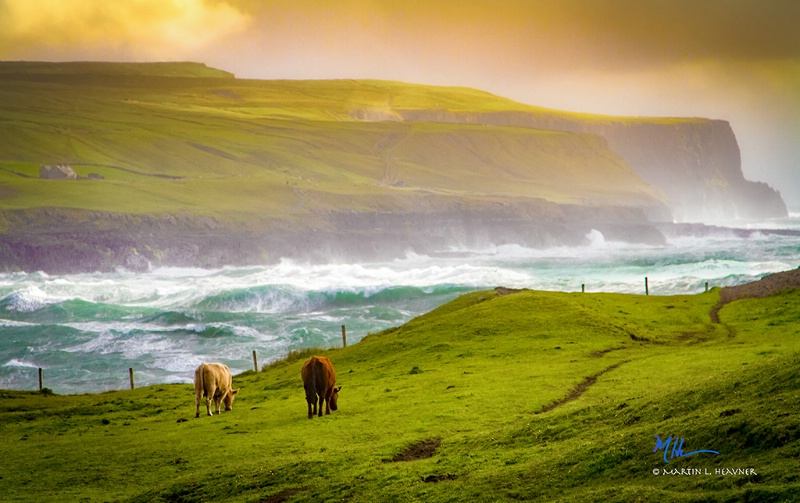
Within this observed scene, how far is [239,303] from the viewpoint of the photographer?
9269cm

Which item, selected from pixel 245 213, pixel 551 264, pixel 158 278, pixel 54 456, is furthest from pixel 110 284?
pixel 54 456

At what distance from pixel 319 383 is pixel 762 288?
30654mm

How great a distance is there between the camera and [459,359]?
3416 cm

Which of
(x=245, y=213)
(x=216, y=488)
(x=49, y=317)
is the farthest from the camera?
(x=245, y=213)

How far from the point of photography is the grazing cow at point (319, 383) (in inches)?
961

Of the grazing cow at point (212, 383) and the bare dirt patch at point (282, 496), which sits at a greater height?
the grazing cow at point (212, 383)

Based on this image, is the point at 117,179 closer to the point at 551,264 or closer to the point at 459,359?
the point at 551,264

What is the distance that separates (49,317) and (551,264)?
262ft

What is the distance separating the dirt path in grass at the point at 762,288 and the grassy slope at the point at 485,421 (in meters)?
1.65

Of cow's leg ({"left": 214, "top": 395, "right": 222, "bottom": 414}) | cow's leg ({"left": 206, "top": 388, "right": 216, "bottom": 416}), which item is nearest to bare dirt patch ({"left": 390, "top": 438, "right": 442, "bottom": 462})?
cow's leg ({"left": 206, "top": 388, "right": 216, "bottom": 416})

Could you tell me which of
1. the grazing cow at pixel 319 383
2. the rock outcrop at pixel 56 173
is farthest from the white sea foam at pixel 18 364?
the rock outcrop at pixel 56 173

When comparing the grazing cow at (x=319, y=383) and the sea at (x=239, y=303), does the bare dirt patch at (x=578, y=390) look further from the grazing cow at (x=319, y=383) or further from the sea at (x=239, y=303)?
the sea at (x=239, y=303)
